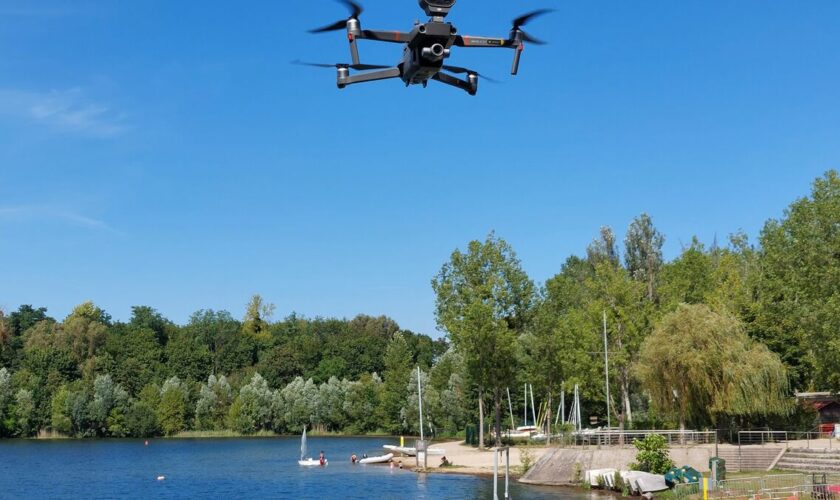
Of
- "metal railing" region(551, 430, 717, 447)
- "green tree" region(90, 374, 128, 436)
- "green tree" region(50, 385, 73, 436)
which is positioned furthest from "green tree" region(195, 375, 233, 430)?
"metal railing" region(551, 430, 717, 447)

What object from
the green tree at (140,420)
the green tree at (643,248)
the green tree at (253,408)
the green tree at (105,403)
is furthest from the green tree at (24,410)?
the green tree at (643,248)

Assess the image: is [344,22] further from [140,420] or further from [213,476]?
[140,420]

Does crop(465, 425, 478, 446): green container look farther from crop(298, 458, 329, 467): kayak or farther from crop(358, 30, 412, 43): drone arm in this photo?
crop(358, 30, 412, 43): drone arm

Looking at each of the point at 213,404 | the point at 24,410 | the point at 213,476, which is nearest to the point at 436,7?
the point at 213,476

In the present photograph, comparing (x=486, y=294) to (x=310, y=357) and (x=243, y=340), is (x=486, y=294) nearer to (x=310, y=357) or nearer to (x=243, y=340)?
(x=310, y=357)

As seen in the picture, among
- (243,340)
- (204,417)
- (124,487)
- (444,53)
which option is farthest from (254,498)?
(243,340)

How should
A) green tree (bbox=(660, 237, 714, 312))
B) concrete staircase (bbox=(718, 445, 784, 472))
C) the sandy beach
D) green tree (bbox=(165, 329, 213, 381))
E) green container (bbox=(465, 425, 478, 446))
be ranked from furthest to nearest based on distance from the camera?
green tree (bbox=(165, 329, 213, 381))
green container (bbox=(465, 425, 478, 446))
green tree (bbox=(660, 237, 714, 312))
the sandy beach
concrete staircase (bbox=(718, 445, 784, 472))

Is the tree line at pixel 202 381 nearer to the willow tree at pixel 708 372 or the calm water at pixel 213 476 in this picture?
the calm water at pixel 213 476
